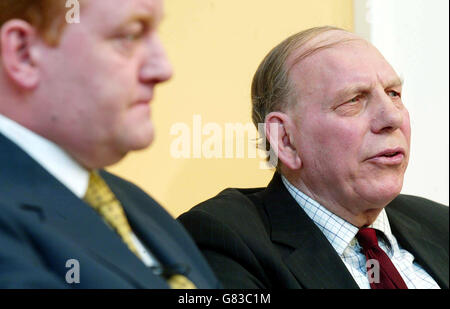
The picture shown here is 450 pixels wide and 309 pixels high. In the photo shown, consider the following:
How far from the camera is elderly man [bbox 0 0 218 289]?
2.94 ft

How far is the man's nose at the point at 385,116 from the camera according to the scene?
1.65 meters

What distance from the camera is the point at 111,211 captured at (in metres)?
1.00

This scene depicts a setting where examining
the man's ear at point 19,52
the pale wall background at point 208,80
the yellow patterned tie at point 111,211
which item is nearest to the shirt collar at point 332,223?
the pale wall background at point 208,80

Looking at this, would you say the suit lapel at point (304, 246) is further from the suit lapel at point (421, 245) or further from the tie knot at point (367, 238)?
the suit lapel at point (421, 245)

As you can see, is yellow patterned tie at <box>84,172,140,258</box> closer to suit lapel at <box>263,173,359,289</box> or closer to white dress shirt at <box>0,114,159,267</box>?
white dress shirt at <box>0,114,159,267</box>

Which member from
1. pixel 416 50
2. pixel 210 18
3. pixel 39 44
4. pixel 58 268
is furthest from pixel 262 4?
pixel 58 268

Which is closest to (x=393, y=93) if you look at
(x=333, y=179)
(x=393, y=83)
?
(x=393, y=83)

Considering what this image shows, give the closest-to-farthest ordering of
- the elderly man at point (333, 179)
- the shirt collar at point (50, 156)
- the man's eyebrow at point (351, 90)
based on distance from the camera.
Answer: the shirt collar at point (50, 156), the elderly man at point (333, 179), the man's eyebrow at point (351, 90)

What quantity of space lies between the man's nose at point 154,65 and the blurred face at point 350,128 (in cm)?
78

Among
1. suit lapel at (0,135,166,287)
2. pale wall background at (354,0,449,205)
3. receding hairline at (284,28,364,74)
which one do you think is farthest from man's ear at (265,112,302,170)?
suit lapel at (0,135,166,287)

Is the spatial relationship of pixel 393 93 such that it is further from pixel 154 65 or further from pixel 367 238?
pixel 154 65

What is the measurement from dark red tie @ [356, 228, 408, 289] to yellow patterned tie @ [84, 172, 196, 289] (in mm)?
672
